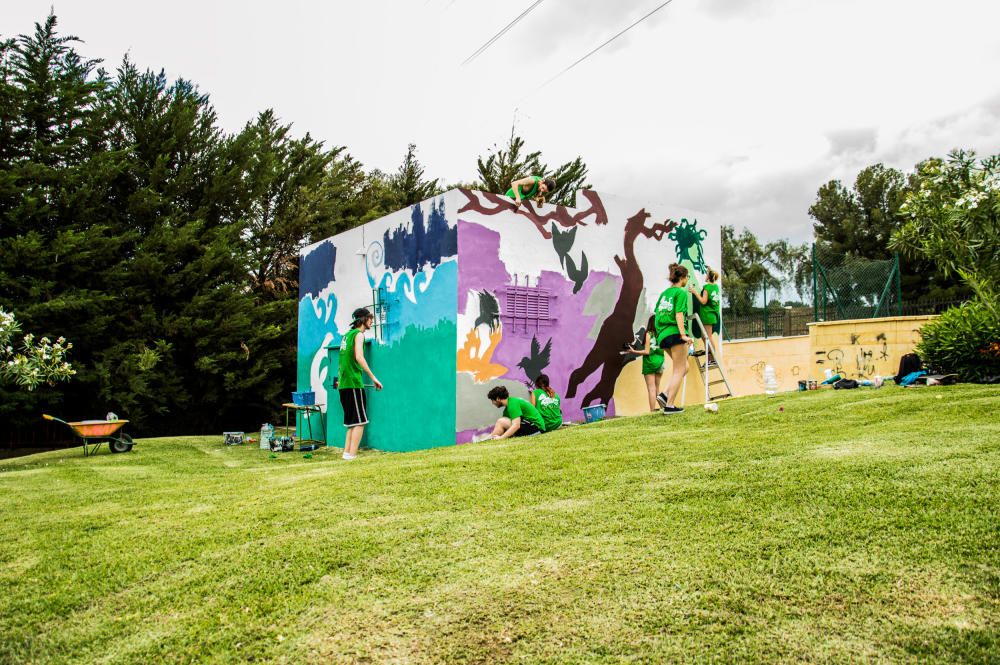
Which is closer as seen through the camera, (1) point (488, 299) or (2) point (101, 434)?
(1) point (488, 299)

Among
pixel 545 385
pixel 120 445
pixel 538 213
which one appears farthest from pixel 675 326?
pixel 120 445

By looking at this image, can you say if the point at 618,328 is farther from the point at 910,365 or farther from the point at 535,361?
the point at 910,365

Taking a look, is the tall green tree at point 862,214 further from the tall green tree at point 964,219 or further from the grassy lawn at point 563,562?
the grassy lawn at point 563,562

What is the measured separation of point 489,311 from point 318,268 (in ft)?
16.8

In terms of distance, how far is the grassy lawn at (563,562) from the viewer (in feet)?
8.82

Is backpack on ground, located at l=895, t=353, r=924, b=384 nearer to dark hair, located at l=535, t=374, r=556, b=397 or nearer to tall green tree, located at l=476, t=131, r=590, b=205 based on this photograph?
dark hair, located at l=535, t=374, r=556, b=397

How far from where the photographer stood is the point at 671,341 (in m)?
8.99

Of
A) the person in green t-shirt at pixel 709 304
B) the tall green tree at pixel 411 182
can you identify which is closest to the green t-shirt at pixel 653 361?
the person in green t-shirt at pixel 709 304

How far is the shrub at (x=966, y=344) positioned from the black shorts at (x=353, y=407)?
301 inches

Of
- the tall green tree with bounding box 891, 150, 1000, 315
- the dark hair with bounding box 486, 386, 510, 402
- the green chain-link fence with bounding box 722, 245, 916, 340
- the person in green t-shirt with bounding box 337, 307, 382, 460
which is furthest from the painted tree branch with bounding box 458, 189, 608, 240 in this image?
the green chain-link fence with bounding box 722, 245, 916, 340

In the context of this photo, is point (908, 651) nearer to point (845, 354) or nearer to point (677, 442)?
point (677, 442)

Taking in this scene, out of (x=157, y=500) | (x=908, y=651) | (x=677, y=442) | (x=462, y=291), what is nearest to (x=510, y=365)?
(x=462, y=291)

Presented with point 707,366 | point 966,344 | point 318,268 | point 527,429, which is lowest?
point 527,429

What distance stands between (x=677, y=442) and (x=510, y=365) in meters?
Answer: 4.39
